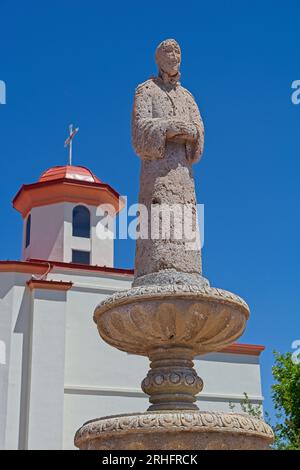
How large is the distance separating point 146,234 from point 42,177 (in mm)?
15690

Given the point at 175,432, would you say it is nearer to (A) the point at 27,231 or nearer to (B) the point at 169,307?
(B) the point at 169,307

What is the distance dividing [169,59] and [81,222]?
45.2 feet

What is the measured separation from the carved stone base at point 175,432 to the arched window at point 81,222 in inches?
612

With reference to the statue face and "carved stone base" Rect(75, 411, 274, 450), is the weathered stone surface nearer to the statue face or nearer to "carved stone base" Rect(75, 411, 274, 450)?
"carved stone base" Rect(75, 411, 274, 450)

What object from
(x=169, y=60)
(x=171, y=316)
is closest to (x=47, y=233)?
(x=169, y=60)

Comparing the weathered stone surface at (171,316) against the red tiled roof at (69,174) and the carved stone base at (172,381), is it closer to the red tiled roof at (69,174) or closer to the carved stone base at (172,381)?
the carved stone base at (172,381)

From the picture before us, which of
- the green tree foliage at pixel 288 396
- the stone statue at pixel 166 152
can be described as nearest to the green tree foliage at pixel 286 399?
the green tree foliage at pixel 288 396

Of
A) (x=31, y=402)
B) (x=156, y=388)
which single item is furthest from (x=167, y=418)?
(x=31, y=402)

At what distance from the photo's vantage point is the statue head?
8.20 m

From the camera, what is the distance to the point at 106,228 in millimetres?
21922

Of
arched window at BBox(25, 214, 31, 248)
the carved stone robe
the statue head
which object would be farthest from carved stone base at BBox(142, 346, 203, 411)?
arched window at BBox(25, 214, 31, 248)

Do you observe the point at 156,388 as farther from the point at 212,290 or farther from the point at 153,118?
the point at 153,118

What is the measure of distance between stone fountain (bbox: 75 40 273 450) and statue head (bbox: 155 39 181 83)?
11 mm

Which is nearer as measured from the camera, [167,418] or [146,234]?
[167,418]
